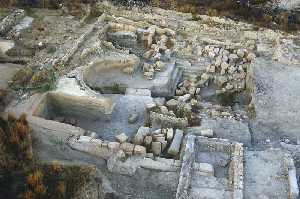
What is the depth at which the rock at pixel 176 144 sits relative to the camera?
37.1ft

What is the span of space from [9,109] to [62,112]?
1.69 meters

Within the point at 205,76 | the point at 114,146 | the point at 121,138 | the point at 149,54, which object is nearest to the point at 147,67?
the point at 149,54

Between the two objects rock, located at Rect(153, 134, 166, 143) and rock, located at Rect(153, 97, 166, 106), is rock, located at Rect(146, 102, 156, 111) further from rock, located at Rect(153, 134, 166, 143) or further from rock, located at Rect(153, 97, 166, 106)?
rock, located at Rect(153, 134, 166, 143)

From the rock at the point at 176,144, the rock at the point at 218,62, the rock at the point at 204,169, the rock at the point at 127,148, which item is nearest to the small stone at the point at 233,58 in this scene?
the rock at the point at 218,62

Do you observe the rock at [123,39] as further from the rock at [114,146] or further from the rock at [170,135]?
the rock at [114,146]

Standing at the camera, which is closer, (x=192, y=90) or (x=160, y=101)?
(x=160, y=101)

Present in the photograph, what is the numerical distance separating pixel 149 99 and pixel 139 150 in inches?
131

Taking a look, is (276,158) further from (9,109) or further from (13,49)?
(13,49)

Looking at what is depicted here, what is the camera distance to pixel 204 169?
1049 cm

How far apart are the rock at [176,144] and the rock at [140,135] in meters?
0.75

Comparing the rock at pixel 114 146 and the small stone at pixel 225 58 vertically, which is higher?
the small stone at pixel 225 58

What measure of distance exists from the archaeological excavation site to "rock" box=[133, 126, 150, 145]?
0.09 ft

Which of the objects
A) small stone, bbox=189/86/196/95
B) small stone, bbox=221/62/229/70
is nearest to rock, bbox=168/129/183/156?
small stone, bbox=189/86/196/95

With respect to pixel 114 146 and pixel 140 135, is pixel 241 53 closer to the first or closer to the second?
pixel 140 135
